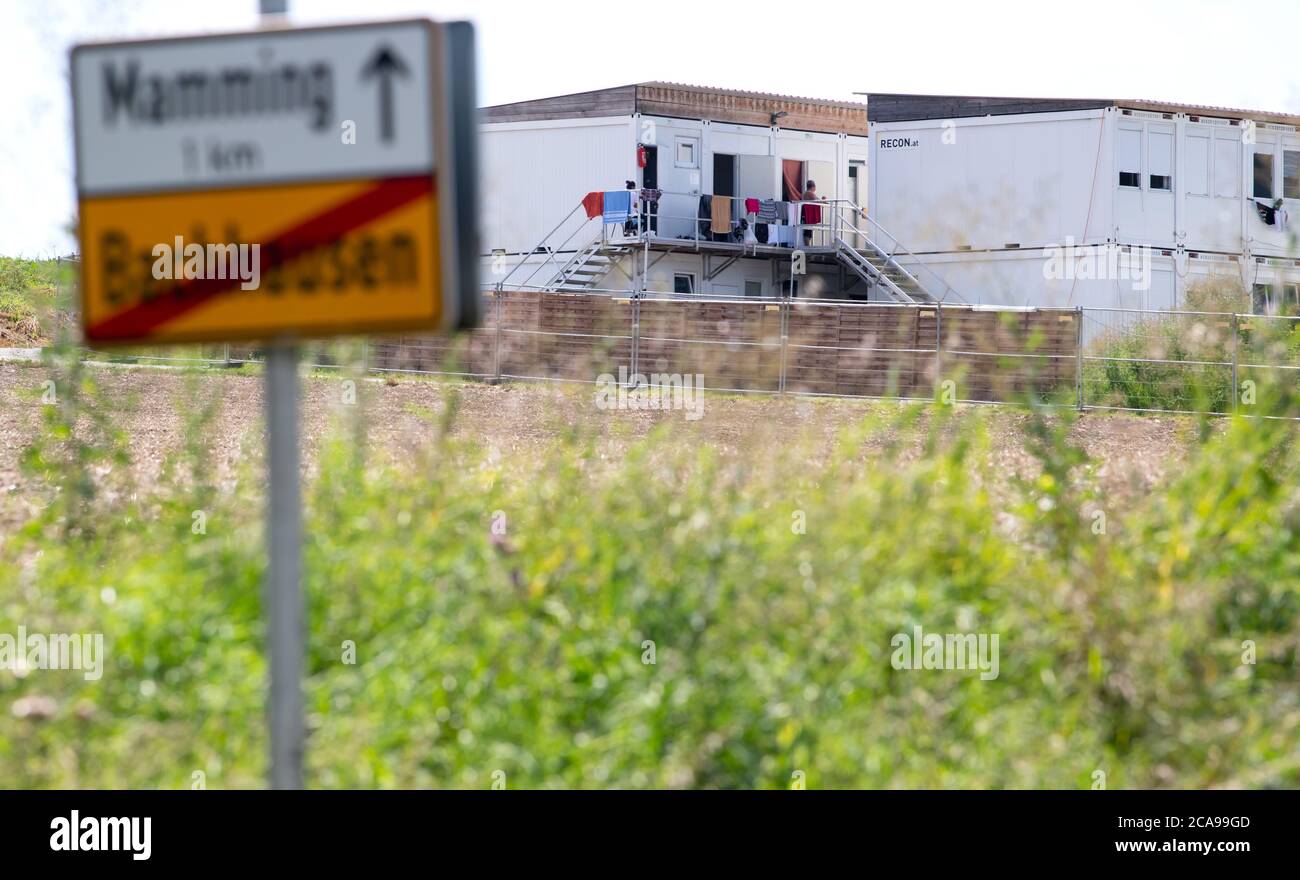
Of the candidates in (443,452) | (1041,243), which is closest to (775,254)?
(1041,243)

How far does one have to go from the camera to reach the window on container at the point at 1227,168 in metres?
31.0

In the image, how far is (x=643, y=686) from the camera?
16.4 ft

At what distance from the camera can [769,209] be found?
3397cm

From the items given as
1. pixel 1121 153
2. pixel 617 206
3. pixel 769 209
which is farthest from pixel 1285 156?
pixel 617 206

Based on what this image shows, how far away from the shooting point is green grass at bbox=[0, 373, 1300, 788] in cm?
475

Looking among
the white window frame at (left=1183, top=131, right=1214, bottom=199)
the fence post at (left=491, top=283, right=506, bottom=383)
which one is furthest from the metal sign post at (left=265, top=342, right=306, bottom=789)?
the white window frame at (left=1183, top=131, right=1214, bottom=199)

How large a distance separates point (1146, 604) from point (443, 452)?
8.86ft

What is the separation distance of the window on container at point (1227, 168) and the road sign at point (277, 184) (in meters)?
30.3

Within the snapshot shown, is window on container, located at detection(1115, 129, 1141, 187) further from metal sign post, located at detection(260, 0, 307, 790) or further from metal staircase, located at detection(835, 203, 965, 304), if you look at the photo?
metal sign post, located at detection(260, 0, 307, 790)

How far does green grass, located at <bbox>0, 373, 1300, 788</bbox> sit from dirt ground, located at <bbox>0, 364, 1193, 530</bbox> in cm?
85

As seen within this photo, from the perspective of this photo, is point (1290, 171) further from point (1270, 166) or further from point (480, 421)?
point (480, 421)

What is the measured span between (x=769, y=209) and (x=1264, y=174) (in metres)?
10.1

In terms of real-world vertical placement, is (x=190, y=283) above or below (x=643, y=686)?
above
